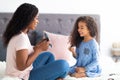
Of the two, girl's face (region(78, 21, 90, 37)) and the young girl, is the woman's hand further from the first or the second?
girl's face (region(78, 21, 90, 37))

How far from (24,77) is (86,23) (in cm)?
92

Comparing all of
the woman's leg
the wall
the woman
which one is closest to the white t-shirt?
the woman

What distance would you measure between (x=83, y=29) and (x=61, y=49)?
0.59 meters

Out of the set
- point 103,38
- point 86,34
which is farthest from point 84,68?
point 103,38

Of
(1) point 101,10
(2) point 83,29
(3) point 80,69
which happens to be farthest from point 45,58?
(1) point 101,10

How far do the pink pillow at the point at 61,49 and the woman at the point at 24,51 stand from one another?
88 centimetres

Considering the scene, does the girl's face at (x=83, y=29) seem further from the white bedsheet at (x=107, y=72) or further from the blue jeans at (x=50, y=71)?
the blue jeans at (x=50, y=71)

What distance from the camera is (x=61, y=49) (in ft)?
10.7

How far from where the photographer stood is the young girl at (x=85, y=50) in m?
2.61

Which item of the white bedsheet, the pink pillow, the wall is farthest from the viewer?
the wall

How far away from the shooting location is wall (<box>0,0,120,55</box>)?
150 inches

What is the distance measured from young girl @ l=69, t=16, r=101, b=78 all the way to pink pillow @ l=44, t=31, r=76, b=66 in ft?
→ 1.16

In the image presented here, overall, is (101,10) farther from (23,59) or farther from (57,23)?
(23,59)

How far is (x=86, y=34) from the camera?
275 centimetres
